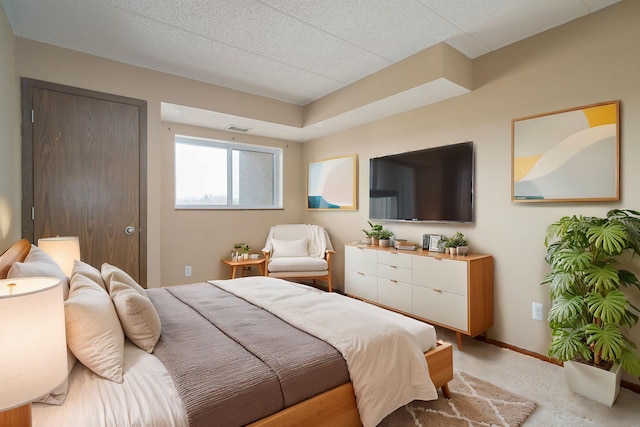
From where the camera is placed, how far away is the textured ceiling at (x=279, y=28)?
230 centimetres

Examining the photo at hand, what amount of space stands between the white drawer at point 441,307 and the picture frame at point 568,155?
102 cm

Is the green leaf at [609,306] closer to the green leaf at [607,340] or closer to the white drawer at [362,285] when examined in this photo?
the green leaf at [607,340]

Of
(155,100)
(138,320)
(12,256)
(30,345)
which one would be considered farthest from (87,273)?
(155,100)

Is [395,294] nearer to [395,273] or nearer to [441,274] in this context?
[395,273]

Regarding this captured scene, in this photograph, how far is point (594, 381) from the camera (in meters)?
2.02

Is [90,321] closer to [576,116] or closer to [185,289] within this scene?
[185,289]

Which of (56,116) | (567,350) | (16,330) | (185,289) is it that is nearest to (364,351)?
(16,330)

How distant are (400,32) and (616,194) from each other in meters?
1.96

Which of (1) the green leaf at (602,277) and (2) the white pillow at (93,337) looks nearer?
(2) the white pillow at (93,337)

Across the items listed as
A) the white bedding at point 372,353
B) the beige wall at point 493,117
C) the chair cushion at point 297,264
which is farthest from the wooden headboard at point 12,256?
the chair cushion at point 297,264

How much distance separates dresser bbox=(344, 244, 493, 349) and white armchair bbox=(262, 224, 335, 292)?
72 cm

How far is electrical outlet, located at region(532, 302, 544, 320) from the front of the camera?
2611mm

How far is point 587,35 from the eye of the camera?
238 centimetres

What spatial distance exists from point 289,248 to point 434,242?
201cm
